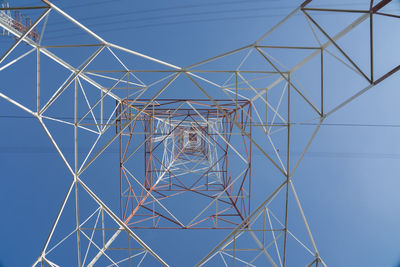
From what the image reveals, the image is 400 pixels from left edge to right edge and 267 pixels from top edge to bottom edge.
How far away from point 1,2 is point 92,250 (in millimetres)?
20291

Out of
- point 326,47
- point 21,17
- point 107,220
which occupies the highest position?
point 21,17

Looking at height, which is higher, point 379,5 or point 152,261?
point 379,5

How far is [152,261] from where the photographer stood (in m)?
17.4

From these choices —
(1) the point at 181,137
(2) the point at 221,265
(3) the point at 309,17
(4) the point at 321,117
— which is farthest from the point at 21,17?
(2) the point at 221,265

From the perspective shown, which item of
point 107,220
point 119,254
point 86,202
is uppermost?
point 86,202

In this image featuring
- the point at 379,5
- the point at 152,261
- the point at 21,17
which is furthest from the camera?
the point at 152,261

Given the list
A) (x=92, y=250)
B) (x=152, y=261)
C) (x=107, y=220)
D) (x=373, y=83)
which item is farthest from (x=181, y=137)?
(x=373, y=83)

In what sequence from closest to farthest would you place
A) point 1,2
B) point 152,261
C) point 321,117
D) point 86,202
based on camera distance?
point 321,117
point 1,2
point 152,261
point 86,202

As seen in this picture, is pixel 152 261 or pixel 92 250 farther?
pixel 92 250

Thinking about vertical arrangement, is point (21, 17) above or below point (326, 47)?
above

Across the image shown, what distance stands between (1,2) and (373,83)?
1902 cm

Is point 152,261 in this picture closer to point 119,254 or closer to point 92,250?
point 119,254

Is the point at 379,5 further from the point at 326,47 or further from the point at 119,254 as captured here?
the point at 119,254

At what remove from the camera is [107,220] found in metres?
17.8
